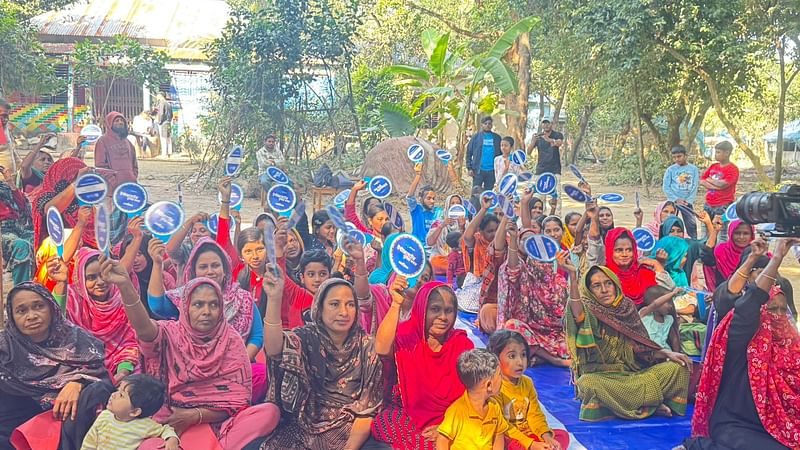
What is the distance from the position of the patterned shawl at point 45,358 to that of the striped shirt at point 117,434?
0.32 meters

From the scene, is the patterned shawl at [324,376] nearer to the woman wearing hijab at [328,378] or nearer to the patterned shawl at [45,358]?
the woman wearing hijab at [328,378]

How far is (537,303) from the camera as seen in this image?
5.25 meters

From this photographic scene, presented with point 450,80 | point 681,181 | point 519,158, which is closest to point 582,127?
point 450,80

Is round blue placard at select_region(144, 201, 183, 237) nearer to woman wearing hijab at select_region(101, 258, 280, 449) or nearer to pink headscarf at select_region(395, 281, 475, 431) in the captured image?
woman wearing hijab at select_region(101, 258, 280, 449)

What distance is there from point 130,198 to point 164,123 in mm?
17646

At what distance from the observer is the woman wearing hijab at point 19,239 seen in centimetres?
535

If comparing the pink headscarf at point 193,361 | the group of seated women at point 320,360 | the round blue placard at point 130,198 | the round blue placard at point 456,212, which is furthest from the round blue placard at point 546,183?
the pink headscarf at point 193,361

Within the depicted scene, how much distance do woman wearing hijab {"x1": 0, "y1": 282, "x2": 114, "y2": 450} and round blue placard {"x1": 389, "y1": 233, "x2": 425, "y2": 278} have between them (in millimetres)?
1411

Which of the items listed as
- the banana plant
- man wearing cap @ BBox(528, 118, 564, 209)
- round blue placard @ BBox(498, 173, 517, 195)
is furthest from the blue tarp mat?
the banana plant

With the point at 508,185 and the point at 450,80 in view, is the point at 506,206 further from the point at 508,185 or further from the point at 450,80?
the point at 450,80

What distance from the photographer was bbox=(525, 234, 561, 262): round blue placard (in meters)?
4.59

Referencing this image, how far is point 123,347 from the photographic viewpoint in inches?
149

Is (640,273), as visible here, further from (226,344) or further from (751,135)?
(751,135)

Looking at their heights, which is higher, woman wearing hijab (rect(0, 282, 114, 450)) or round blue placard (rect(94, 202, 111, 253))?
round blue placard (rect(94, 202, 111, 253))
